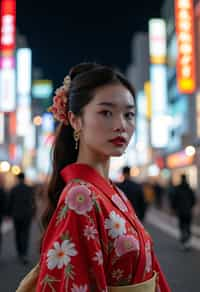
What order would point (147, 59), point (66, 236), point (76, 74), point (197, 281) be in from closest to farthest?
point (66, 236) → point (76, 74) → point (197, 281) → point (147, 59)

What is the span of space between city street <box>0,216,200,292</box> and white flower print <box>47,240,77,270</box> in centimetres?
515

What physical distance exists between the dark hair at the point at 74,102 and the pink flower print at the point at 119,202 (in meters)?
0.28

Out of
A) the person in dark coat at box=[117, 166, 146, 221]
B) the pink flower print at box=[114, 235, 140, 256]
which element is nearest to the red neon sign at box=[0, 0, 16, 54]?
the person in dark coat at box=[117, 166, 146, 221]

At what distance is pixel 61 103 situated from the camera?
2.33 meters

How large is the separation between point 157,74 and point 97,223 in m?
40.9

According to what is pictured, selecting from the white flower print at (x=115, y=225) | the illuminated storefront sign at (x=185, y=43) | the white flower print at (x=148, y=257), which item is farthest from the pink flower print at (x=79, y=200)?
the illuminated storefront sign at (x=185, y=43)

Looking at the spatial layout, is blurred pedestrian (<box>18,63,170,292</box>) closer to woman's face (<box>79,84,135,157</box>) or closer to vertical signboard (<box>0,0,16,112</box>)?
woman's face (<box>79,84,135,157</box>)

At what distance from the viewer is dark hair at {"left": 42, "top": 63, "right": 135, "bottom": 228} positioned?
2178 mm

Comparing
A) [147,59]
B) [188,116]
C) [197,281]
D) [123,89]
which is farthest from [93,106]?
[147,59]

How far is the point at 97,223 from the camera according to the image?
1948mm

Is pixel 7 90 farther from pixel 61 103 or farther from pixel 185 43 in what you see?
pixel 61 103

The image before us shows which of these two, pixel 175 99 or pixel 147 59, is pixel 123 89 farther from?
pixel 147 59

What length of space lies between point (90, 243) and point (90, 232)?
4cm

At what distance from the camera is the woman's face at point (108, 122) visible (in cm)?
208
